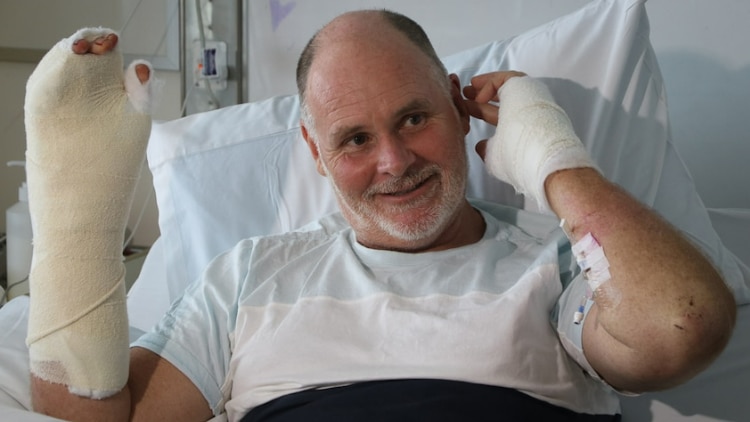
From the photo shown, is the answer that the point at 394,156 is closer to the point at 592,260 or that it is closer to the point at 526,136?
the point at 526,136

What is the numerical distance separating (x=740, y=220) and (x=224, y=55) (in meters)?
1.22

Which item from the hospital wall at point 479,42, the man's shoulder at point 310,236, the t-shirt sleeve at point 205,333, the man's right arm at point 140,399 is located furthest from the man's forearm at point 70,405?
the hospital wall at point 479,42

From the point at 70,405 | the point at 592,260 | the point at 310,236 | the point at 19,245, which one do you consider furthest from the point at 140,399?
the point at 19,245

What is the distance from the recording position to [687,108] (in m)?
1.36

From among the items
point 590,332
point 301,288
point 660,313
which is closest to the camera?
point 660,313

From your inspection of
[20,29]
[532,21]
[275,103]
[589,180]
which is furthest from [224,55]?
[589,180]

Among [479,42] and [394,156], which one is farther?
[479,42]

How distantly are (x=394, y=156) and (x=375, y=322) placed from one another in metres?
A: 0.23

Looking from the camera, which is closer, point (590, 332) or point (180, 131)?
point (590, 332)

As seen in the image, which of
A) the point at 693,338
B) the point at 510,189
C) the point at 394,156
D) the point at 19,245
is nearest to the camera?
the point at 693,338

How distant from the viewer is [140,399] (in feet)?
3.07

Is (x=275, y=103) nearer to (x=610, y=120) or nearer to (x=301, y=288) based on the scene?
(x=301, y=288)

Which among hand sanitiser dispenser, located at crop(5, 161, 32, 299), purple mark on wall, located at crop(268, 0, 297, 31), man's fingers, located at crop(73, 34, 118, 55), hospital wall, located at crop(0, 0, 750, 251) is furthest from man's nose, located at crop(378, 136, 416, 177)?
hand sanitiser dispenser, located at crop(5, 161, 32, 299)

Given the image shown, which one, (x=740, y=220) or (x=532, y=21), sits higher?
(x=532, y=21)
